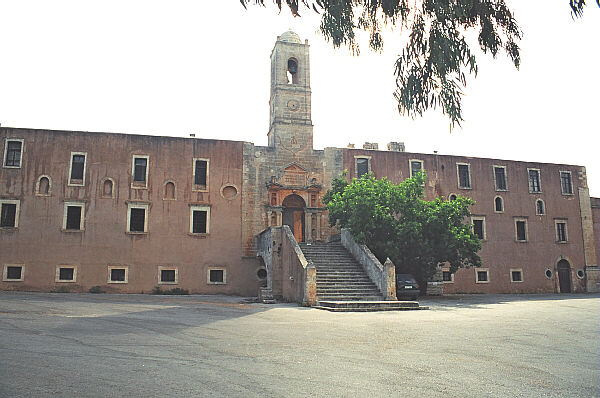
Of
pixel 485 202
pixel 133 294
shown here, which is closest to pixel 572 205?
pixel 485 202

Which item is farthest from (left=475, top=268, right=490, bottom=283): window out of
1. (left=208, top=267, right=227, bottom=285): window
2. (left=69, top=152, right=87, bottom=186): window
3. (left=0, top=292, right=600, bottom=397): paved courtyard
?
(left=69, top=152, right=87, bottom=186): window

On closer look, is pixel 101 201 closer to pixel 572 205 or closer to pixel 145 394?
pixel 145 394

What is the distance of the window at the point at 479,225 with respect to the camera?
105 ft

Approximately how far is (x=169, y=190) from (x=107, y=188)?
322 centimetres

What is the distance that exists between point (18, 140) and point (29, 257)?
6.30 metres

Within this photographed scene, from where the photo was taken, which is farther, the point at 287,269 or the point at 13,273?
the point at 13,273

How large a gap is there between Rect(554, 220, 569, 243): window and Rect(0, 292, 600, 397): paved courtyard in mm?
23690

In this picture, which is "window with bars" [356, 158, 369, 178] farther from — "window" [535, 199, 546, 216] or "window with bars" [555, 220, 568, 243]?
"window with bars" [555, 220, 568, 243]

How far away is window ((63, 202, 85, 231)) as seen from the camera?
26.4 metres

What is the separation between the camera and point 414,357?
7652 mm

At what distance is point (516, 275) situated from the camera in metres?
32.2

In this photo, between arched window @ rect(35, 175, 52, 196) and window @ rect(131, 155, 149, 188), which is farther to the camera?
window @ rect(131, 155, 149, 188)

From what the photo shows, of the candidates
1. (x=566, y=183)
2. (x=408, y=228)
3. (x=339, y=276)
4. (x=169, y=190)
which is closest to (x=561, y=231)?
(x=566, y=183)

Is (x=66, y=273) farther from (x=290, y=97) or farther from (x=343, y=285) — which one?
(x=290, y=97)
